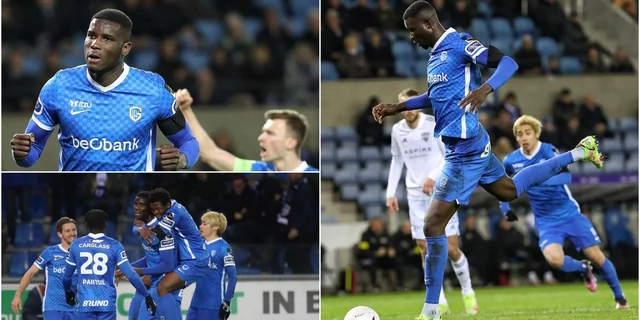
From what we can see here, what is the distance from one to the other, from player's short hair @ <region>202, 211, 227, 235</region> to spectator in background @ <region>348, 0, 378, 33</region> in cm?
605

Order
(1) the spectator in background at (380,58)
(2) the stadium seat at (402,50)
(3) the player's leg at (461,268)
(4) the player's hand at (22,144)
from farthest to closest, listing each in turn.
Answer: (2) the stadium seat at (402,50) < (1) the spectator in background at (380,58) < (3) the player's leg at (461,268) < (4) the player's hand at (22,144)

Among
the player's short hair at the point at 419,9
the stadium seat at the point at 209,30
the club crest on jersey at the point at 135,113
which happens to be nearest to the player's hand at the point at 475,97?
the player's short hair at the point at 419,9

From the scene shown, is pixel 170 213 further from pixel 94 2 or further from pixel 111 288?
pixel 94 2

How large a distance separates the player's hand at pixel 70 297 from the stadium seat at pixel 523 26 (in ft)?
25.1

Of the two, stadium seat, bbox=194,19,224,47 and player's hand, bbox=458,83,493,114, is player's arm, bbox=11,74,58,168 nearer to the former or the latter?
player's hand, bbox=458,83,493,114

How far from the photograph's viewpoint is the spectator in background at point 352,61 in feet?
40.6

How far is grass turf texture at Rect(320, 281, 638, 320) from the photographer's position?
7.79 meters

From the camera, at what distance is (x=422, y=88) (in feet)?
40.4

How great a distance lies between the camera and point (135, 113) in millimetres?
5941

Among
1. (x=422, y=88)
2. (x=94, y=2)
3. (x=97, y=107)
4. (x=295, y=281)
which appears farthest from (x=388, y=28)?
(x=97, y=107)

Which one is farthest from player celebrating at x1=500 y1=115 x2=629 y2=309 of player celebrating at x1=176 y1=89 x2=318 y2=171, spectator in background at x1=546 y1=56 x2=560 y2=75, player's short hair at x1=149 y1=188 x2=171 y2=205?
spectator in background at x1=546 y1=56 x2=560 y2=75

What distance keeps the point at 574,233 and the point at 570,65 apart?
5.24 metres

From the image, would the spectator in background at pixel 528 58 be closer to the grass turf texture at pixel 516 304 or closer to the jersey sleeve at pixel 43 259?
the grass turf texture at pixel 516 304

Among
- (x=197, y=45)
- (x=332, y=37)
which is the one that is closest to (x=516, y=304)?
(x=332, y=37)
